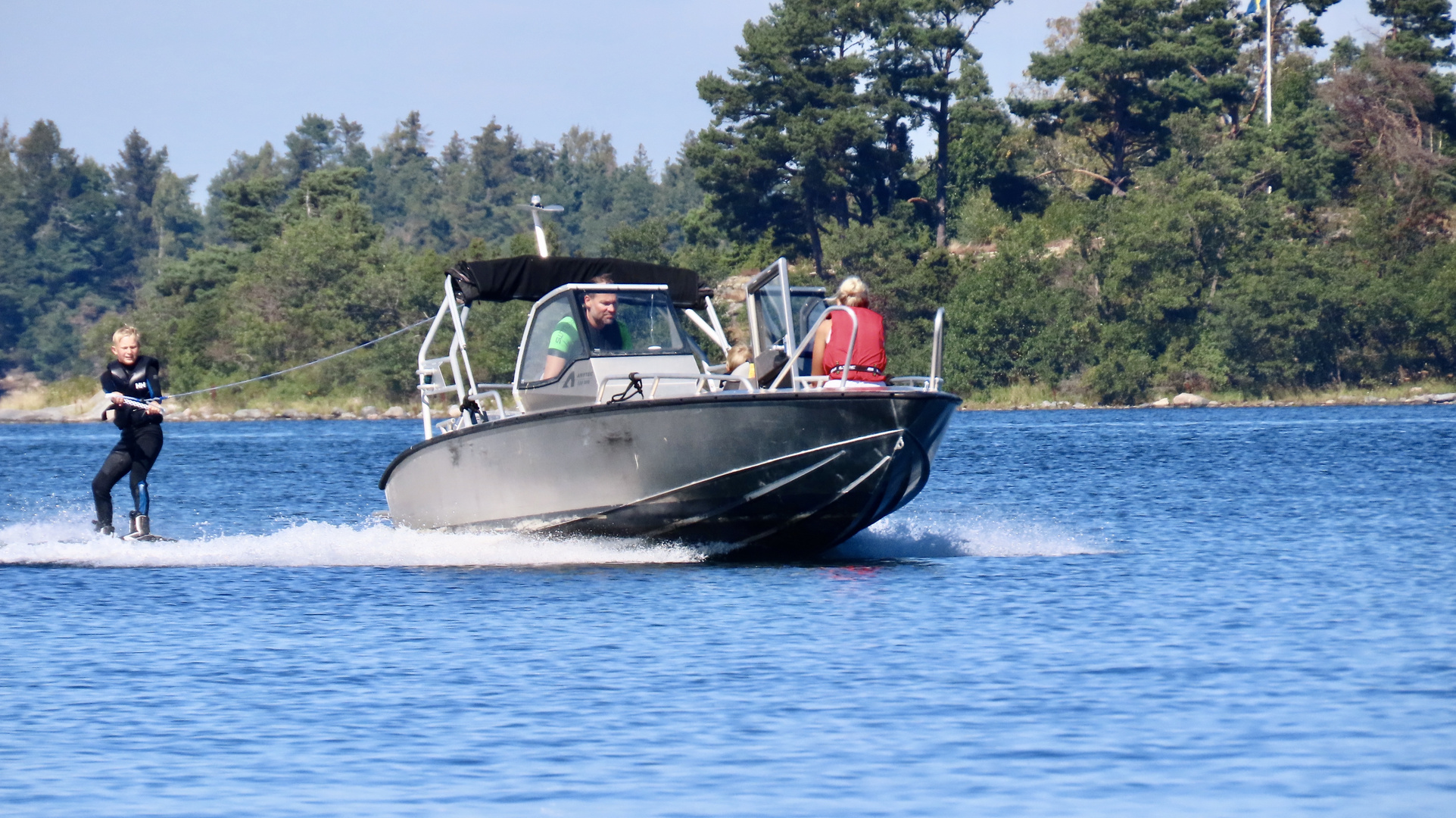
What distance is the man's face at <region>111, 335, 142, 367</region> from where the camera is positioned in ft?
49.2

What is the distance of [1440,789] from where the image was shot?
725 cm

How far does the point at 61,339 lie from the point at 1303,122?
84784mm

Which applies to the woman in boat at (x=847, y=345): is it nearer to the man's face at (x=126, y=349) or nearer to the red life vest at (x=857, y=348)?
the red life vest at (x=857, y=348)

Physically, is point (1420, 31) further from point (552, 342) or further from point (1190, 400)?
point (552, 342)

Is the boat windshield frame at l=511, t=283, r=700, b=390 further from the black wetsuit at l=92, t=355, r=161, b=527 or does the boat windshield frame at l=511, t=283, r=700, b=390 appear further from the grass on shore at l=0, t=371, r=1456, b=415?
the grass on shore at l=0, t=371, r=1456, b=415

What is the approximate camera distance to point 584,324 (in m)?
14.5

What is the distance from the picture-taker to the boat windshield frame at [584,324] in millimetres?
14359

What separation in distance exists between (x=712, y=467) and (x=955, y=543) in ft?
12.7

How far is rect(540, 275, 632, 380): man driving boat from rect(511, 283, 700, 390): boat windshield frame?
0.15 feet

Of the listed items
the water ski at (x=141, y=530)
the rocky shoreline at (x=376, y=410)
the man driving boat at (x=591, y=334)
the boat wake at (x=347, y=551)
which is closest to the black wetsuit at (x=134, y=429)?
the water ski at (x=141, y=530)

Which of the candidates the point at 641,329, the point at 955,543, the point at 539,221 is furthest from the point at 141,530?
the point at 955,543

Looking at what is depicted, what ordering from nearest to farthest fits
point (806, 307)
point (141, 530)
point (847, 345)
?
point (847, 345) → point (806, 307) → point (141, 530)

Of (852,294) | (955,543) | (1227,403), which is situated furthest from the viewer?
(1227,403)

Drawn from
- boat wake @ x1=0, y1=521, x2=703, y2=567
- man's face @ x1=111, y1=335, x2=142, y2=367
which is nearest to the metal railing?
boat wake @ x1=0, y1=521, x2=703, y2=567
